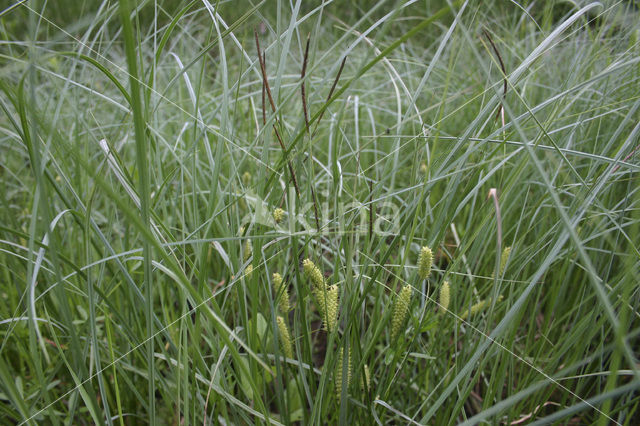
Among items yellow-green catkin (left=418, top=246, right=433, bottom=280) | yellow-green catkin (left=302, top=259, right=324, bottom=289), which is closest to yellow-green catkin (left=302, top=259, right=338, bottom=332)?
yellow-green catkin (left=302, top=259, right=324, bottom=289)

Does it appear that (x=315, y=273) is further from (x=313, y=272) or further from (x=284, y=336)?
(x=284, y=336)

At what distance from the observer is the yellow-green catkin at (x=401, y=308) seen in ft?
1.97

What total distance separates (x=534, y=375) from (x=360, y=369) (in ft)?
1.06

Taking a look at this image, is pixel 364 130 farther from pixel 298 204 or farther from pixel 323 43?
pixel 323 43

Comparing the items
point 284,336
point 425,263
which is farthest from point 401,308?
point 284,336

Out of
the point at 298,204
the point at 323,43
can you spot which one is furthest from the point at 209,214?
the point at 323,43

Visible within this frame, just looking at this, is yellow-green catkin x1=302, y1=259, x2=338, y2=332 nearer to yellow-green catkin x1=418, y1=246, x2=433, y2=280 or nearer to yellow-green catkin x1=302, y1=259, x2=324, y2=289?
yellow-green catkin x1=302, y1=259, x2=324, y2=289

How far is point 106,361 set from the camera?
2.47 feet

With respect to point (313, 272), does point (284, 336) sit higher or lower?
lower

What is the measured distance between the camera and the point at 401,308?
611mm

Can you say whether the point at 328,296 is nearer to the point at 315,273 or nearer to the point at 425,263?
the point at 315,273

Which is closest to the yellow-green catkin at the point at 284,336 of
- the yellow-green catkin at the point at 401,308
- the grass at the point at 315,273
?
the grass at the point at 315,273

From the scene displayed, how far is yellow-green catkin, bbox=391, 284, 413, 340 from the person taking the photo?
1.97ft

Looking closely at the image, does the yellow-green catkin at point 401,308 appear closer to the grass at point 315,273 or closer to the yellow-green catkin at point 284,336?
the grass at point 315,273
